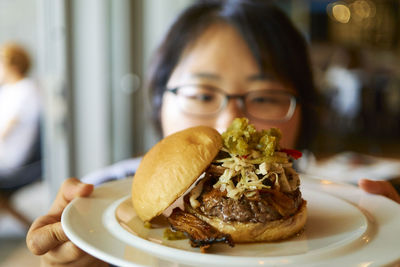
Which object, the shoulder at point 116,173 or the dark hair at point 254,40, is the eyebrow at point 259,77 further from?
the shoulder at point 116,173

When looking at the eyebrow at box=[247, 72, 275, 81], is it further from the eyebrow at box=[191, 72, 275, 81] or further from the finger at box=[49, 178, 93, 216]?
the finger at box=[49, 178, 93, 216]

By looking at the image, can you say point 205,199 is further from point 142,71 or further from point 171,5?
point 171,5

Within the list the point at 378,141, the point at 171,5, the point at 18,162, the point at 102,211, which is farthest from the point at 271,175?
the point at 378,141

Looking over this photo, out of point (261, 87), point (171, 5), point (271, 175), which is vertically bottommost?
point (271, 175)

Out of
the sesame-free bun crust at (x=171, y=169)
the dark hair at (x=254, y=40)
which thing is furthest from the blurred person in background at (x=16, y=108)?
the sesame-free bun crust at (x=171, y=169)

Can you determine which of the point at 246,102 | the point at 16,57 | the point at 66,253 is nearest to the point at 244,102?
the point at 246,102

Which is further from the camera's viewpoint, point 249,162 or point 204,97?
point 204,97

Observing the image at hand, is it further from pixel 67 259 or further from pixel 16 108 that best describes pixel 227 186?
pixel 16 108
